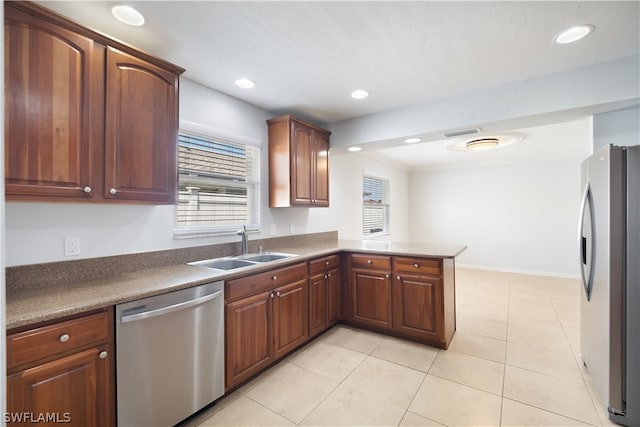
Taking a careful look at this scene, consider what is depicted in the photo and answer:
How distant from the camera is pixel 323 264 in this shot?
3.09 metres

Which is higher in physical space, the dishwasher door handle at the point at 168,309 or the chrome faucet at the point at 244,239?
the chrome faucet at the point at 244,239

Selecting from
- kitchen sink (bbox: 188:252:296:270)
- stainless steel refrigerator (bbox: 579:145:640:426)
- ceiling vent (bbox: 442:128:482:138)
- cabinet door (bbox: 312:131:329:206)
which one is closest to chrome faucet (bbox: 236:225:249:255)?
kitchen sink (bbox: 188:252:296:270)

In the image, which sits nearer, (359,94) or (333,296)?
(359,94)

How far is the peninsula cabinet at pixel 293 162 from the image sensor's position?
10.3 feet

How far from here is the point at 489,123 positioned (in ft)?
9.00

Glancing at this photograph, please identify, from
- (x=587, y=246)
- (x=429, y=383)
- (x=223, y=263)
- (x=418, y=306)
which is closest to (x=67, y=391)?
(x=223, y=263)

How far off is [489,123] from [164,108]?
278 cm

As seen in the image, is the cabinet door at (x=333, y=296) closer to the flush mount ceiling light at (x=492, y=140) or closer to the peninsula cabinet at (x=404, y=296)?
the peninsula cabinet at (x=404, y=296)

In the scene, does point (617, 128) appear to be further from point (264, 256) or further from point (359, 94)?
point (264, 256)

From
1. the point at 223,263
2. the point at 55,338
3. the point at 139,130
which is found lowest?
the point at 55,338

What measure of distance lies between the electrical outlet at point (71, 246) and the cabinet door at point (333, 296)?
214 cm

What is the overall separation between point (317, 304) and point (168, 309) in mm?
1605

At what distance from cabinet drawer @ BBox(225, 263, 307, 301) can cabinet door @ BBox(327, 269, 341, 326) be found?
48cm

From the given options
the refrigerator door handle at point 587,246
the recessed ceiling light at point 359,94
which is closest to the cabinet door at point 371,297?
the refrigerator door handle at point 587,246
